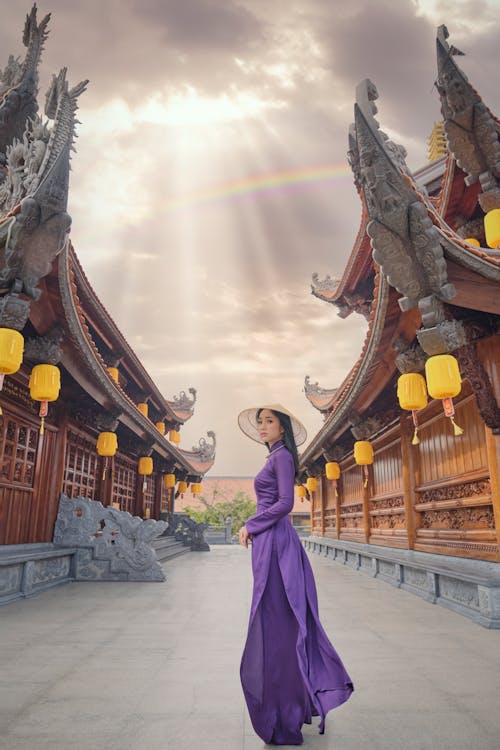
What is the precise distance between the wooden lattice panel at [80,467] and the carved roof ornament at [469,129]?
7.17 metres

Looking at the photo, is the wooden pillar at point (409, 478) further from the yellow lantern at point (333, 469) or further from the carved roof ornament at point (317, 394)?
the carved roof ornament at point (317, 394)

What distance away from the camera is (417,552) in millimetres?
7047

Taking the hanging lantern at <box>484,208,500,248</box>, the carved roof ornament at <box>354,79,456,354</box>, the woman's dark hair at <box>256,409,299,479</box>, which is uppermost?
the hanging lantern at <box>484,208,500,248</box>

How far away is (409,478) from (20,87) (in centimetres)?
789

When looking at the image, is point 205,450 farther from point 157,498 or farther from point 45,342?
point 45,342

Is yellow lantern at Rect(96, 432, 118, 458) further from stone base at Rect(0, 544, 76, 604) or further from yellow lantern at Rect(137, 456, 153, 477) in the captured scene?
yellow lantern at Rect(137, 456, 153, 477)

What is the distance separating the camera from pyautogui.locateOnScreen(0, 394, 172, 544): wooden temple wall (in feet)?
22.1

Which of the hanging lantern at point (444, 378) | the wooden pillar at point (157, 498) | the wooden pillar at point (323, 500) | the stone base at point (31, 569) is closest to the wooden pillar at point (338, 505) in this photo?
the wooden pillar at point (323, 500)

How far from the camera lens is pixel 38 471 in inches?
301

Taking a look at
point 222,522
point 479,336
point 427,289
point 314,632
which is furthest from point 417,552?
point 222,522

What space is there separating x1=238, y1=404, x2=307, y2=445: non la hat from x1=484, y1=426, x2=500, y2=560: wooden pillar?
2.83 m

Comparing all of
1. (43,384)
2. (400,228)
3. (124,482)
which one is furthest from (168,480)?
(400,228)

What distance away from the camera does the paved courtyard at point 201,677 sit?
89.0 inches

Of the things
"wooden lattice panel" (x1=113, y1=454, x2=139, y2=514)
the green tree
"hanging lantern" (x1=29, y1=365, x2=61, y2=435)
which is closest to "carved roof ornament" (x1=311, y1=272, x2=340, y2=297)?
"wooden lattice panel" (x1=113, y1=454, x2=139, y2=514)
